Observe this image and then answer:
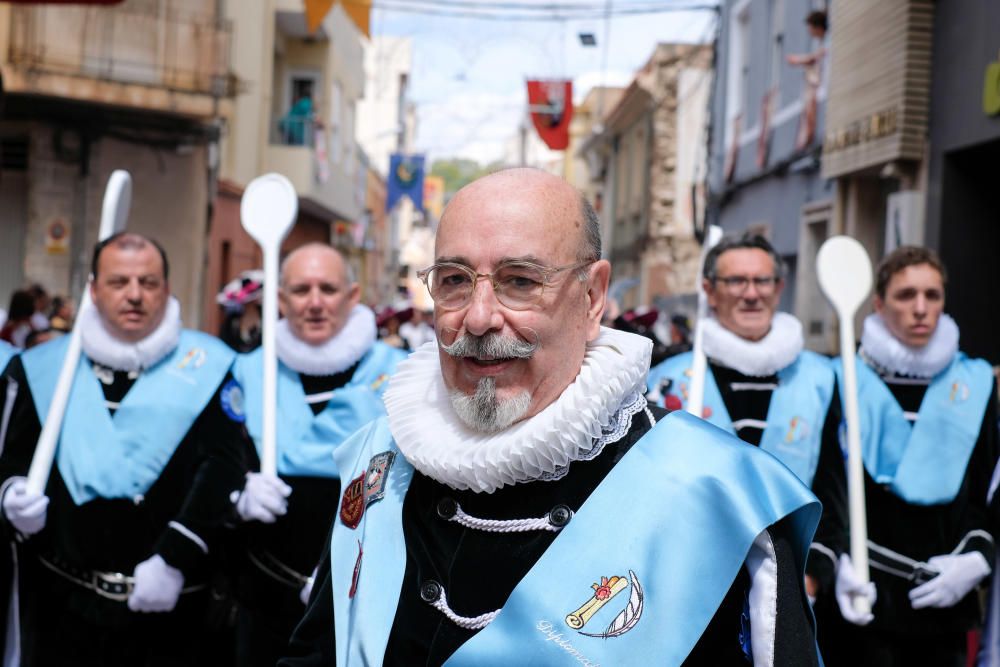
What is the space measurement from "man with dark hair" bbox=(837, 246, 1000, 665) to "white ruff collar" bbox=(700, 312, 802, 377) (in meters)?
Result: 0.35

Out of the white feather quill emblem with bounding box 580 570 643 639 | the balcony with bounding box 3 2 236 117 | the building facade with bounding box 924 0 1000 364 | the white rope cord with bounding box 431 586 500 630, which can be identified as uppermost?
the balcony with bounding box 3 2 236 117

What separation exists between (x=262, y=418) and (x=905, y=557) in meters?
2.61

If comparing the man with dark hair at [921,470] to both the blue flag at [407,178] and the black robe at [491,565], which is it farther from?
the blue flag at [407,178]

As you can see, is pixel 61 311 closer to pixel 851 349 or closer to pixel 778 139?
pixel 851 349

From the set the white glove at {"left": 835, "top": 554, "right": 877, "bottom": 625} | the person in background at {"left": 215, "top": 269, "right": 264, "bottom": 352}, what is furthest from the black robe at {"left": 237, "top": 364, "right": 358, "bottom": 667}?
→ the person in background at {"left": 215, "top": 269, "right": 264, "bottom": 352}

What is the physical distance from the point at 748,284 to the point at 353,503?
254 cm

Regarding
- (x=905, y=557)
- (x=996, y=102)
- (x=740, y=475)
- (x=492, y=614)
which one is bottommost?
(x=905, y=557)

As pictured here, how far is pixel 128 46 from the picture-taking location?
51.1 ft

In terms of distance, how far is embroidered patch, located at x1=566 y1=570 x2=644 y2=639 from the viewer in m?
2.25

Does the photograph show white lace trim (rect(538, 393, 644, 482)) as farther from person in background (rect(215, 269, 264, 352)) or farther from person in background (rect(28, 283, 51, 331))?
person in background (rect(28, 283, 51, 331))

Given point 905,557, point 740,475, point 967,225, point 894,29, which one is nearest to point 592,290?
point 740,475

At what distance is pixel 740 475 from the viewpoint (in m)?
2.33

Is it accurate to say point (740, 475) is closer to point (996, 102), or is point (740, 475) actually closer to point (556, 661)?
point (556, 661)

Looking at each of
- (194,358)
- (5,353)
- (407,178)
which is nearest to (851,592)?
(194,358)
